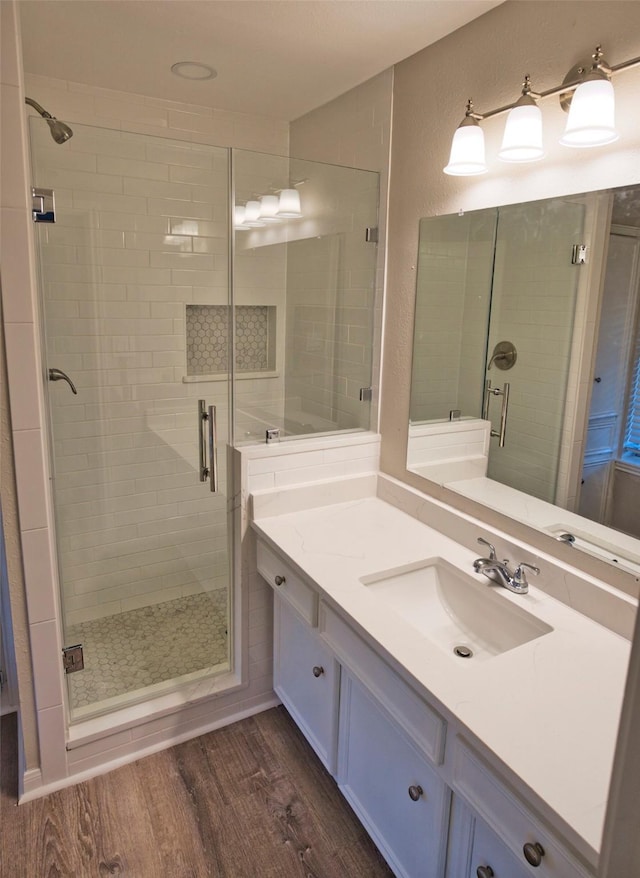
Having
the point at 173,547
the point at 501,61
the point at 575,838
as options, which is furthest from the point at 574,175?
the point at 173,547

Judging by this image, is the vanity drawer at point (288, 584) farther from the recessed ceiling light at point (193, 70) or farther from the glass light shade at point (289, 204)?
the recessed ceiling light at point (193, 70)

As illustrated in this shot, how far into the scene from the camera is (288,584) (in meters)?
1.93

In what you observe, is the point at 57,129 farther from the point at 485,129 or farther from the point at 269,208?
the point at 485,129

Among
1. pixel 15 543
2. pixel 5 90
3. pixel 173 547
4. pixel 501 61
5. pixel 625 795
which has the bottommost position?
pixel 173 547

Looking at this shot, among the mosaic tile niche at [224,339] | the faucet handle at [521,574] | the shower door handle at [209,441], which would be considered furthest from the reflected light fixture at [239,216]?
the faucet handle at [521,574]

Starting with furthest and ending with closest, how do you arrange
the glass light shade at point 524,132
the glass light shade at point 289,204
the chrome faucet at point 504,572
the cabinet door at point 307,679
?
1. the glass light shade at point 289,204
2. the cabinet door at point 307,679
3. the chrome faucet at point 504,572
4. the glass light shade at point 524,132

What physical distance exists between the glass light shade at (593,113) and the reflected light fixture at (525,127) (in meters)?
0.12

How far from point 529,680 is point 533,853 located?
1.09 ft

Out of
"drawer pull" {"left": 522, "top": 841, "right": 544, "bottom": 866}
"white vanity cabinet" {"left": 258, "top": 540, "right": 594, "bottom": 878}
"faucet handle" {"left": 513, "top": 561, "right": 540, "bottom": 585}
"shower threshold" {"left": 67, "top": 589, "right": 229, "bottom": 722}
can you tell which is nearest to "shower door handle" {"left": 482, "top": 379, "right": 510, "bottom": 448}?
"faucet handle" {"left": 513, "top": 561, "right": 540, "bottom": 585}

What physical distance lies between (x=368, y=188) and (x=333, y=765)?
2.09 m

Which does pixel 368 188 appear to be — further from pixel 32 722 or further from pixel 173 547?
pixel 32 722

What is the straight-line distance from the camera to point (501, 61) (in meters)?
1.67

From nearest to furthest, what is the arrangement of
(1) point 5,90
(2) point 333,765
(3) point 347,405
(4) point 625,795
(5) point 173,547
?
1. (4) point 625,795
2. (1) point 5,90
3. (2) point 333,765
4. (3) point 347,405
5. (5) point 173,547

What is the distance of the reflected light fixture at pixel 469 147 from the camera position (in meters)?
1.68
